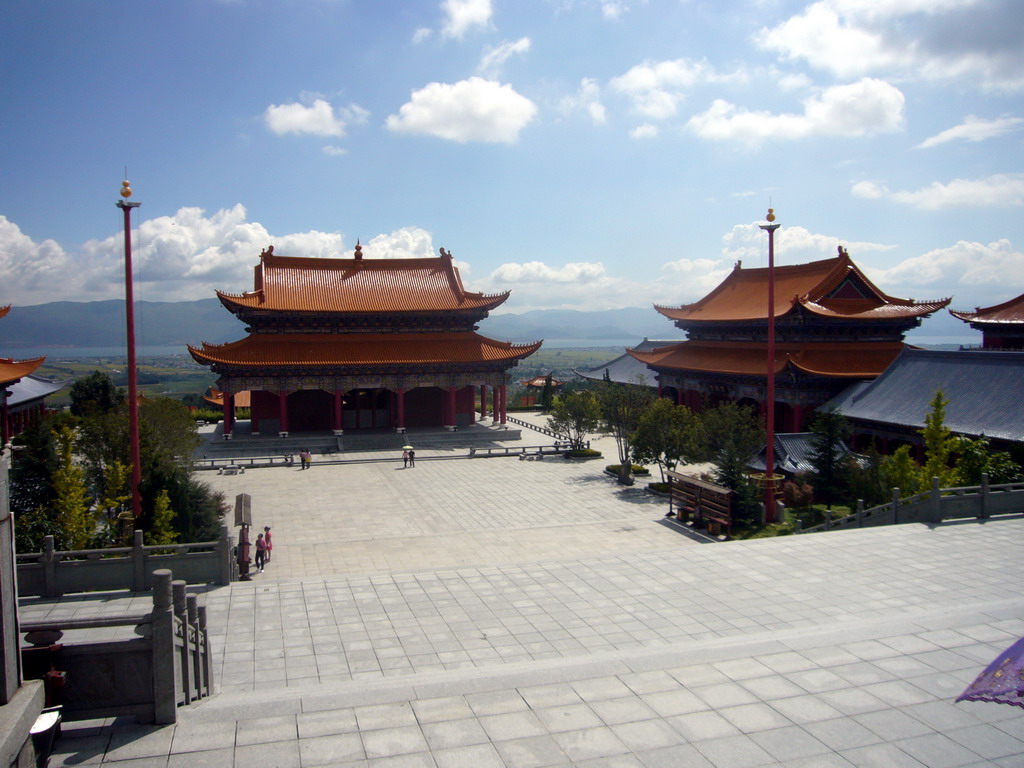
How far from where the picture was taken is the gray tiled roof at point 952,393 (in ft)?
84.6

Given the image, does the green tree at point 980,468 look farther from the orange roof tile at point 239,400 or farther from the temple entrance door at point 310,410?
the orange roof tile at point 239,400

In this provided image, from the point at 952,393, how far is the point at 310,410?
3029cm

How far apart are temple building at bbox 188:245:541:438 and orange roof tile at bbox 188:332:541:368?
2.1 inches

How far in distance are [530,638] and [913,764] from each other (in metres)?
5.47

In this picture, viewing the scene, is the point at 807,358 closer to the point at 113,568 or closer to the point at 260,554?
the point at 260,554

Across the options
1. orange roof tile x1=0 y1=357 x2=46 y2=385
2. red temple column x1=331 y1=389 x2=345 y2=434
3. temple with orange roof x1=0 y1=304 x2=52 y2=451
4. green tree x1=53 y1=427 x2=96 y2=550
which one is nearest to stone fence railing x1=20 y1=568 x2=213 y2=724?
green tree x1=53 y1=427 x2=96 y2=550

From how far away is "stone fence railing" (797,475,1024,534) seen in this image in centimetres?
1811

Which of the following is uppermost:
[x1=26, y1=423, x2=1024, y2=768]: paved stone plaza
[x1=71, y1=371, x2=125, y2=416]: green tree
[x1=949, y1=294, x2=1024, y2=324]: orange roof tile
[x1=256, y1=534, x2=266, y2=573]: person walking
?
[x1=949, y1=294, x2=1024, y2=324]: orange roof tile

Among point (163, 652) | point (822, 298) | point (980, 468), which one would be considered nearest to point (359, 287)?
point (822, 298)

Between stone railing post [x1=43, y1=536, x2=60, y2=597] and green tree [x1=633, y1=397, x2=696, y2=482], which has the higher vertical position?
green tree [x1=633, y1=397, x2=696, y2=482]

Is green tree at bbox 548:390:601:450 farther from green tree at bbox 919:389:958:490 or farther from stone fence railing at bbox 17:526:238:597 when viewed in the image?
stone fence railing at bbox 17:526:238:597

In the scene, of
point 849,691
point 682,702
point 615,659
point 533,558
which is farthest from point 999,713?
point 533,558

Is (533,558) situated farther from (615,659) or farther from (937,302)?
(937,302)

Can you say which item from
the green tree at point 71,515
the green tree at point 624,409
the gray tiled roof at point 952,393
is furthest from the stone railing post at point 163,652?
the gray tiled roof at point 952,393
